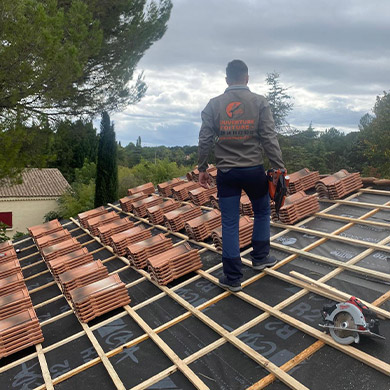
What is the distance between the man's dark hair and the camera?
377 centimetres

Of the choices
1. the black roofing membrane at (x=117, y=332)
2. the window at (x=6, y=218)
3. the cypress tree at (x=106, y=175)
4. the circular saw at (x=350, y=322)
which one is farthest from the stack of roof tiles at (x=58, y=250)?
the window at (x=6, y=218)

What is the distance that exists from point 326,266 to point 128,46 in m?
13.4

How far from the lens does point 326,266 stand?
4.26m

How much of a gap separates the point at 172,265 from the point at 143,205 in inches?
157

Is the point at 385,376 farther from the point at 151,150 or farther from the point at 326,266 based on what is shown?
the point at 151,150

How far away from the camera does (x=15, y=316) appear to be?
4.24 metres

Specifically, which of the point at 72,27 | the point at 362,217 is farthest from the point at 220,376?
the point at 72,27

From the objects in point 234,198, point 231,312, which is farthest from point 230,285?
point 234,198

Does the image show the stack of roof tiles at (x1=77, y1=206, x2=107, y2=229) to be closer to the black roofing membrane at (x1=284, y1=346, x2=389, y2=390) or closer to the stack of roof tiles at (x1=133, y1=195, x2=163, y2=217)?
the stack of roof tiles at (x1=133, y1=195, x2=163, y2=217)

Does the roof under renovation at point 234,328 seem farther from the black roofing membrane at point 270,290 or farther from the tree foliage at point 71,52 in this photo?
the tree foliage at point 71,52

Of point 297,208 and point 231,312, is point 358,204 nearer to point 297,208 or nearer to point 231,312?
point 297,208

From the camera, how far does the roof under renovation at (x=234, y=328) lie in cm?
280

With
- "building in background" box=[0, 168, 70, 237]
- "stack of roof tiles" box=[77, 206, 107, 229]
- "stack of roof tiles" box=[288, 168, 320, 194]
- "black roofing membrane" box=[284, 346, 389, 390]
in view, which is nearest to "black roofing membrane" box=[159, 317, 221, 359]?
"black roofing membrane" box=[284, 346, 389, 390]

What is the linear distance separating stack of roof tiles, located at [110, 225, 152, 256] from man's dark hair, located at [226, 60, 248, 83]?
344cm
